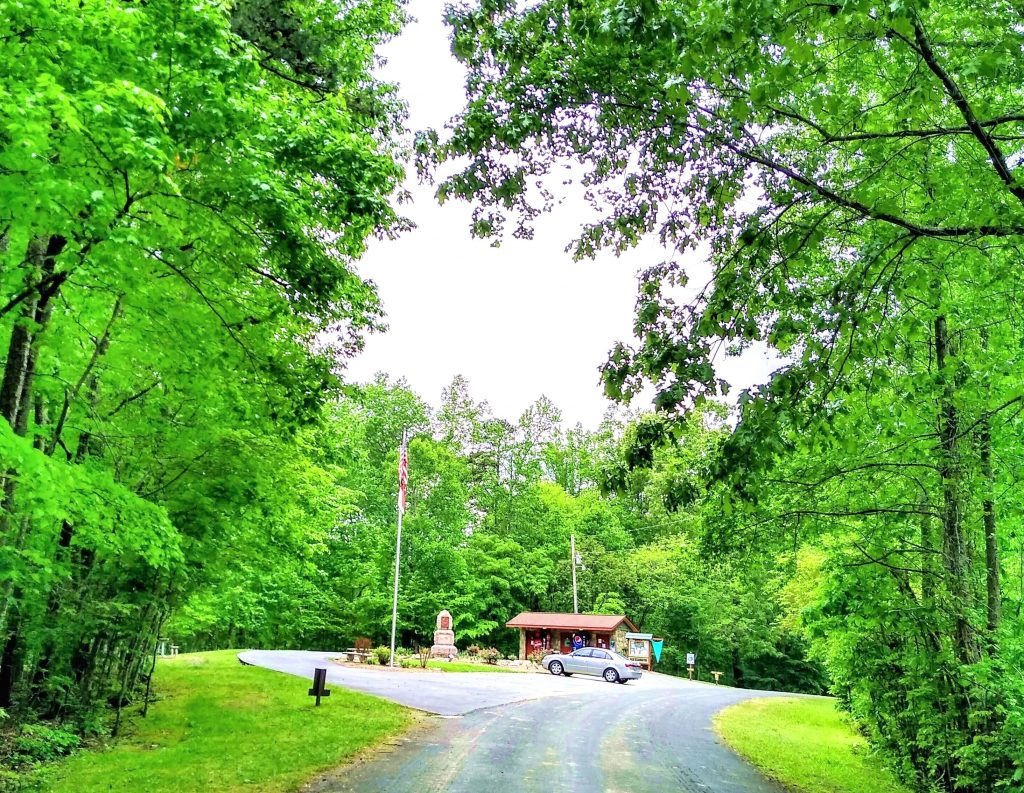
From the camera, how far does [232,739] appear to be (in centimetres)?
934

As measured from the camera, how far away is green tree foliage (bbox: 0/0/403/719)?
16.1ft

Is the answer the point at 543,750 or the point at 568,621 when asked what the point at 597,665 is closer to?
the point at 568,621

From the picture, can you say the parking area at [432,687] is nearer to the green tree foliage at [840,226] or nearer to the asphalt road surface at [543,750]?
the asphalt road surface at [543,750]

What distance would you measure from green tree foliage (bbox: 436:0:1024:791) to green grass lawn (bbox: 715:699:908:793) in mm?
1235

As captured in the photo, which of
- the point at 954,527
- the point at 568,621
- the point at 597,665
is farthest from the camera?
the point at 568,621

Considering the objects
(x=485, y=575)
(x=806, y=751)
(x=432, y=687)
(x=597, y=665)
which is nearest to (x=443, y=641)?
(x=597, y=665)

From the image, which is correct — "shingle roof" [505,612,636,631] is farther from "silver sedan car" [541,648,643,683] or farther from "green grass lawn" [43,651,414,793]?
"green grass lawn" [43,651,414,793]

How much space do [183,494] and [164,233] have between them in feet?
16.4

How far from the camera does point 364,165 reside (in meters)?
6.90

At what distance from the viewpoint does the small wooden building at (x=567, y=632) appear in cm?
3619

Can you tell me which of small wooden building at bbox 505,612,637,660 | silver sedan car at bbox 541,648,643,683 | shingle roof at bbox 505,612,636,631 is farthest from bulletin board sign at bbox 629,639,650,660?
silver sedan car at bbox 541,648,643,683

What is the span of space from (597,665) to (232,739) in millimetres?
20534

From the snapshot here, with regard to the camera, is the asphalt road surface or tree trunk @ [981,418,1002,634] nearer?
tree trunk @ [981,418,1002,634]

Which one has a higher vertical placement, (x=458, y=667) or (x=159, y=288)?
(x=159, y=288)
